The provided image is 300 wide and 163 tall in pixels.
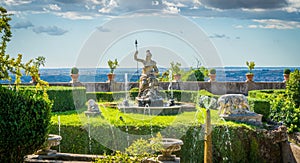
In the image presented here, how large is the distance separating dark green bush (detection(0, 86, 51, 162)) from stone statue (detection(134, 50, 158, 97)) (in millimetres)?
7599

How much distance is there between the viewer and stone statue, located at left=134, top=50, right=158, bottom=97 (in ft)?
45.0

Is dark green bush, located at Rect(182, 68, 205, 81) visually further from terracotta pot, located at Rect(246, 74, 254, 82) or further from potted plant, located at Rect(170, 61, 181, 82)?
terracotta pot, located at Rect(246, 74, 254, 82)

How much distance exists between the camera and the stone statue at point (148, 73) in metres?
13.7

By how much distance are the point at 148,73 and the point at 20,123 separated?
8239 millimetres

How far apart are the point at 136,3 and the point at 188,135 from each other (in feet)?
13.7

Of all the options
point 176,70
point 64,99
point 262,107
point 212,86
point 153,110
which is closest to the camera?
point 262,107

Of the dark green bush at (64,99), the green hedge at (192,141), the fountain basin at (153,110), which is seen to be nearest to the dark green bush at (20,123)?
the green hedge at (192,141)

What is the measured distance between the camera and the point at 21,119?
587 cm

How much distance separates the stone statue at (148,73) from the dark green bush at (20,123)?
24.9ft

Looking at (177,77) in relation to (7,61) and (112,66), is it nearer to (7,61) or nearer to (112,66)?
(112,66)

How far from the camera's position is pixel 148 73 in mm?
13812

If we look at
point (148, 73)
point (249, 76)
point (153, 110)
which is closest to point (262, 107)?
point (153, 110)

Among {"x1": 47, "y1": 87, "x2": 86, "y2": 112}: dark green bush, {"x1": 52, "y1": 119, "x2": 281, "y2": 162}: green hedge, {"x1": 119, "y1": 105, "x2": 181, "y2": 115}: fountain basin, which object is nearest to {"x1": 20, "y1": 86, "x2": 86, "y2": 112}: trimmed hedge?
{"x1": 47, "y1": 87, "x2": 86, "y2": 112}: dark green bush

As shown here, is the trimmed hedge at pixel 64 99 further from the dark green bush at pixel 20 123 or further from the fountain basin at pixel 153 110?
the dark green bush at pixel 20 123
